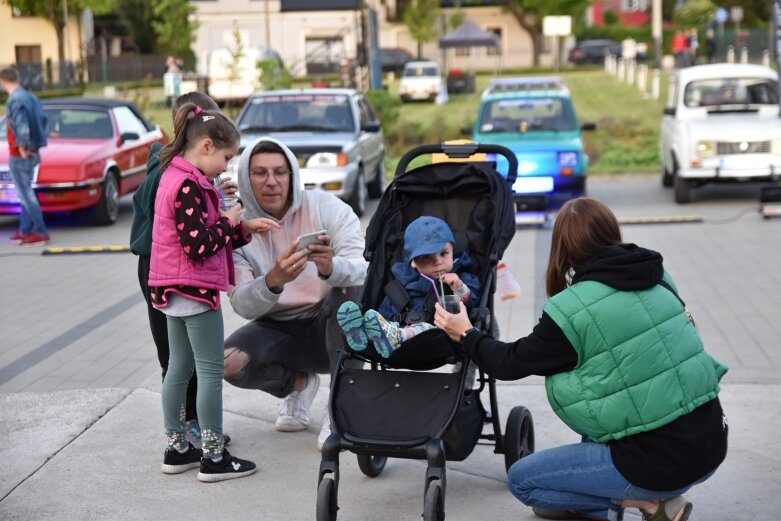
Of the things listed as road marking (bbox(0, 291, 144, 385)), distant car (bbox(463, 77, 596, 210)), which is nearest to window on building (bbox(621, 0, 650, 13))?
distant car (bbox(463, 77, 596, 210))

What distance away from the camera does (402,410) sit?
503 cm

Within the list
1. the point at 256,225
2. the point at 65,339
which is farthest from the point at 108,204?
the point at 256,225

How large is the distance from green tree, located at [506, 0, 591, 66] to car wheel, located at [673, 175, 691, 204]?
55.1 m

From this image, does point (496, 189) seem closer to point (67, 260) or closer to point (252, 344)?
point (252, 344)

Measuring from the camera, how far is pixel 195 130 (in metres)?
5.49

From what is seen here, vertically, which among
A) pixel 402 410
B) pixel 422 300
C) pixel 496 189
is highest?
pixel 496 189

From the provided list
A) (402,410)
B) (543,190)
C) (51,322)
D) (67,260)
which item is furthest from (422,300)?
(543,190)

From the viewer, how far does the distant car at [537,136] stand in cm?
1466

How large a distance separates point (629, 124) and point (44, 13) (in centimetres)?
3345

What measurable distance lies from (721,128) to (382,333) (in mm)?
11330

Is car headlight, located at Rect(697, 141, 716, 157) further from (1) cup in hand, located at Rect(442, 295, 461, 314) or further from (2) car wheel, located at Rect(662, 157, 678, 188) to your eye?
(1) cup in hand, located at Rect(442, 295, 461, 314)

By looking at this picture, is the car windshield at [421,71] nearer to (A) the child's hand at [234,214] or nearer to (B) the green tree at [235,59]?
(B) the green tree at [235,59]

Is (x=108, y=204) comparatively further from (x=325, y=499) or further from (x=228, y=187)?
(x=325, y=499)

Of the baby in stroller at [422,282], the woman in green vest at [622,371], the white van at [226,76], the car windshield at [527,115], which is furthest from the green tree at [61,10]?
the woman in green vest at [622,371]
